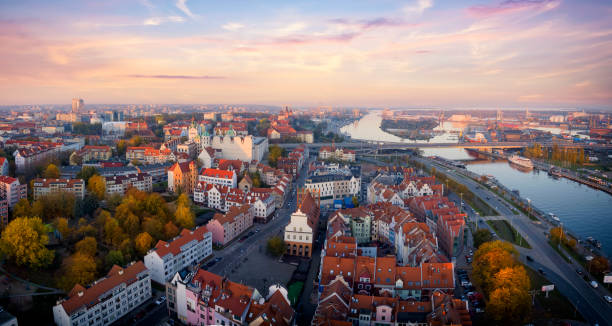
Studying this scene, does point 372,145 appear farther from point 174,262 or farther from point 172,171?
point 174,262

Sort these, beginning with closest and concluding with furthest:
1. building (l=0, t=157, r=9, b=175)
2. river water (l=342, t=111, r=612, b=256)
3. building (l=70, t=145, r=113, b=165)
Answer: river water (l=342, t=111, r=612, b=256) < building (l=0, t=157, r=9, b=175) < building (l=70, t=145, r=113, b=165)

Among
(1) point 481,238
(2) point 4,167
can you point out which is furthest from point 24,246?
(1) point 481,238

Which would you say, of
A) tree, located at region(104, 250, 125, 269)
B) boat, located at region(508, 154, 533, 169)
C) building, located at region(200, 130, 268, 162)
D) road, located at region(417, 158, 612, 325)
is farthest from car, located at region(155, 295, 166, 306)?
boat, located at region(508, 154, 533, 169)

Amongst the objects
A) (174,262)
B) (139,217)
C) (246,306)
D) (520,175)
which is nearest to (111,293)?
(174,262)

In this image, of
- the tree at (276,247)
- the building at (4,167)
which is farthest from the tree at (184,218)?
the building at (4,167)

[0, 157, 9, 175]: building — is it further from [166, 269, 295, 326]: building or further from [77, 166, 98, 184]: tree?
[166, 269, 295, 326]: building

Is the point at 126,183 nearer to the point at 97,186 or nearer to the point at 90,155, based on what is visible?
the point at 97,186
